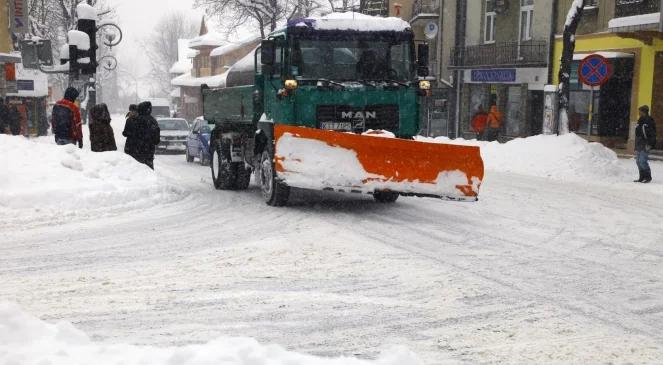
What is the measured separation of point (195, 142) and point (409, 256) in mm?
15524

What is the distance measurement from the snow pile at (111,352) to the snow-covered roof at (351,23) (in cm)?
731

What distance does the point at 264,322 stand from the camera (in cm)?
517

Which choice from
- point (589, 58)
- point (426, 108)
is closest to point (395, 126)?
point (589, 58)

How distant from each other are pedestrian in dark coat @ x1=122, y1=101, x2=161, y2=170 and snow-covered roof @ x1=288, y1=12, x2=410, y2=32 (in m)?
3.52

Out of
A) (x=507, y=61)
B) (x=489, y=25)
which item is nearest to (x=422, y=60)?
(x=507, y=61)

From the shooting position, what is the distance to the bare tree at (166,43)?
113 metres

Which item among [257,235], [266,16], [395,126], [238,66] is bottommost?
[257,235]

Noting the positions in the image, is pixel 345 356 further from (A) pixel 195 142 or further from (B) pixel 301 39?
(A) pixel 195 142

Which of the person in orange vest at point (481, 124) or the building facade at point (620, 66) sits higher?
the building facade at point (620, 66)

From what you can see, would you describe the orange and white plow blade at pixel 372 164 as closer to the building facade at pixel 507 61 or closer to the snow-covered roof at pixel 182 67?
the building facade at pixel 507 61

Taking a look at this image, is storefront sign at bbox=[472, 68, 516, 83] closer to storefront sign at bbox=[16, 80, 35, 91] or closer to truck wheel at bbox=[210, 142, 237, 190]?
truck wheel at bbox=[210, 142, 237, 190]

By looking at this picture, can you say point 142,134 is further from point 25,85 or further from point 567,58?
point 25,85

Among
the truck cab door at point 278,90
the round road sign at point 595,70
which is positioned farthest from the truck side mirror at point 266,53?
the round road sign at point 595,70

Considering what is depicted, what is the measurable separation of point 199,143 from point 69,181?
36.8 ft
